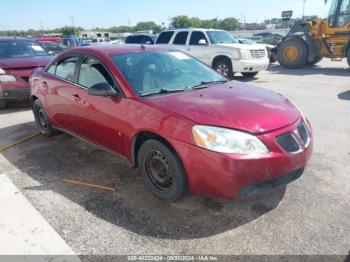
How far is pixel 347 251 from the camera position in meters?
2.54

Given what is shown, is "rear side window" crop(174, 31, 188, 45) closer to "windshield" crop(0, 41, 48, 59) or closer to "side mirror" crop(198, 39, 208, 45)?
"side mirror" crop(198, 39, 208, 45)

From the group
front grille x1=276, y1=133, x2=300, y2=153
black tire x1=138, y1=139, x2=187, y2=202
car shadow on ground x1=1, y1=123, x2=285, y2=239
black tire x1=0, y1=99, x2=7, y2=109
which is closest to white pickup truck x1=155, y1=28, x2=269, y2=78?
black tire x1=0, y1=99, x2=7, y2=109

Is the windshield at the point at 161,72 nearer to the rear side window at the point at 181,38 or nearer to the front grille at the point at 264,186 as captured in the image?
the front grille at the point at 264,186

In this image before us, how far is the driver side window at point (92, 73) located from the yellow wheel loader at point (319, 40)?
1174cm

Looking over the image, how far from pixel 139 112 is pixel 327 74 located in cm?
1146

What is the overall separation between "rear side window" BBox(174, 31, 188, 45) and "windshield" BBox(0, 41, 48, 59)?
526 centimetres

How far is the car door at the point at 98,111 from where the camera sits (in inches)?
140

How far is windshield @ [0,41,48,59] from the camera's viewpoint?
26.1 feet

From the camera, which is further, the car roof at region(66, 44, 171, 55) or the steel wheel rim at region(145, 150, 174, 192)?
the car roof at region(66, 44, 171, 55)

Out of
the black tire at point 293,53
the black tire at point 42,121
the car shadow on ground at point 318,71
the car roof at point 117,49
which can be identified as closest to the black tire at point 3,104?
the black tire at point 42,121

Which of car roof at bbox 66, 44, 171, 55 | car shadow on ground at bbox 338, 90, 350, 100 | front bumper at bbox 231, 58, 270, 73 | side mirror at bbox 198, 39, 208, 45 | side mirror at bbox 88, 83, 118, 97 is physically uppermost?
car roof at bbox 66, 44, 171, 55

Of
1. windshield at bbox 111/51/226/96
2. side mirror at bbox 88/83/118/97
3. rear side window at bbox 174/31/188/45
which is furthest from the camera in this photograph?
rear side window at bbox 174/31/188/45

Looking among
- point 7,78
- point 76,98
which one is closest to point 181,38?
point 7,78

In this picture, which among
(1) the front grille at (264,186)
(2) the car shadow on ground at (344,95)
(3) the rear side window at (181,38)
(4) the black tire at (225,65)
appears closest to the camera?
(1) the front grille at (264,186)
